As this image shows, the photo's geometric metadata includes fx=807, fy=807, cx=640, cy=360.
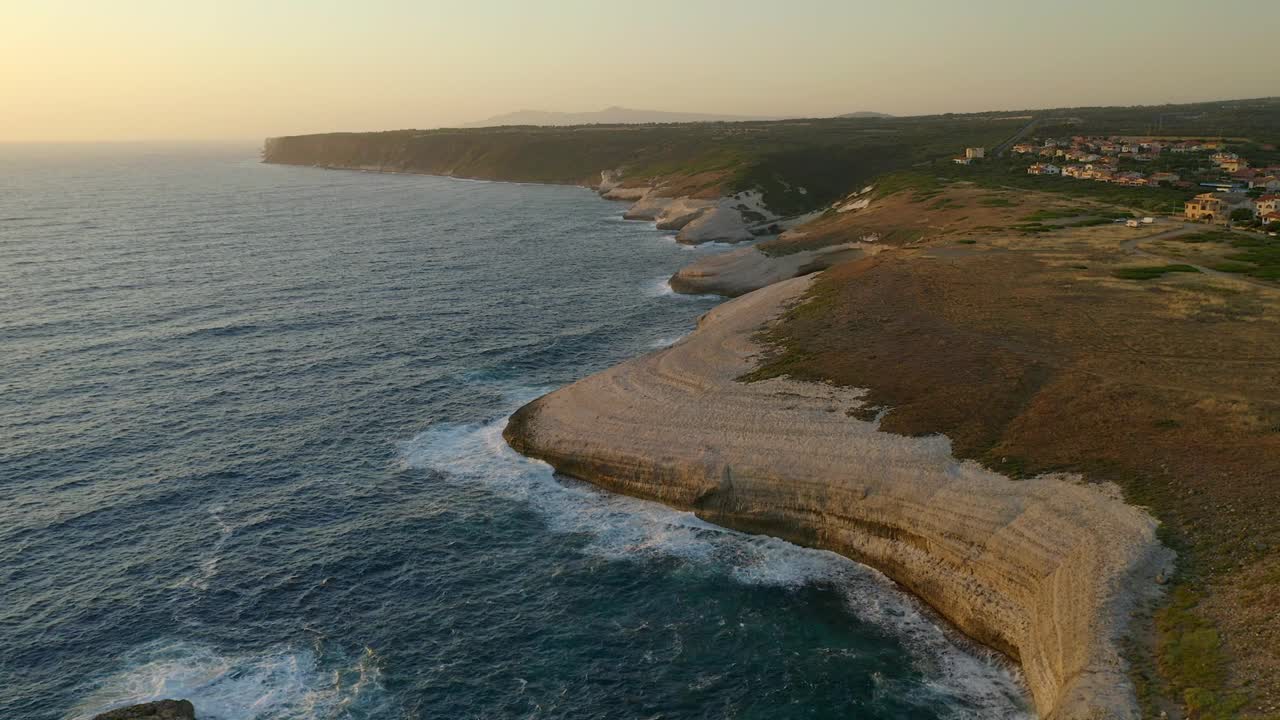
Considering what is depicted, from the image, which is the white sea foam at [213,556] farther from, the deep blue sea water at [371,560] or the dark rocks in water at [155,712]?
the dark rocks in water at [155,712]

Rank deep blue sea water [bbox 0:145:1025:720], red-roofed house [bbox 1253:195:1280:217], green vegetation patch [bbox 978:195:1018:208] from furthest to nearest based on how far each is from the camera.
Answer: green vegetation patch [bbox 978:195:1018:208] → red-roofed house [bbox 1253:195:1280:217] → deep blue sea water [bbox 0:145:1025:720]

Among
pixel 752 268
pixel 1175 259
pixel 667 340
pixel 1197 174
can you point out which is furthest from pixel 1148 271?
pixel 1197 174

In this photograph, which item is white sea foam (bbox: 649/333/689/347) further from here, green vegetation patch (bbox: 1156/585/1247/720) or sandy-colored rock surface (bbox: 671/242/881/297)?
green vegetation patch (bbox: 1156/585/1247/720)

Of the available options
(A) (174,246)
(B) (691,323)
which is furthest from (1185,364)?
(A) (174,246)

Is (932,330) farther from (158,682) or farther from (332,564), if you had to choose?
(158,682)

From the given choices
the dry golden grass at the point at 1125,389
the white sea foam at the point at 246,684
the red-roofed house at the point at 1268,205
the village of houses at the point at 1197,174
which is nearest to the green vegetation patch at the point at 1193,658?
the dry golden grass at the point at 1125,389

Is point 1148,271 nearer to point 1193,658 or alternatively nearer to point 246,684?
point 1193,658

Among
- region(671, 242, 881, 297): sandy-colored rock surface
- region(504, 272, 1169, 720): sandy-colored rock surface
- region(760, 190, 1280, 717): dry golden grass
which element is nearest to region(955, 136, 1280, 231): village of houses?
region(760, 190, 1280, 717): dry golden grass
